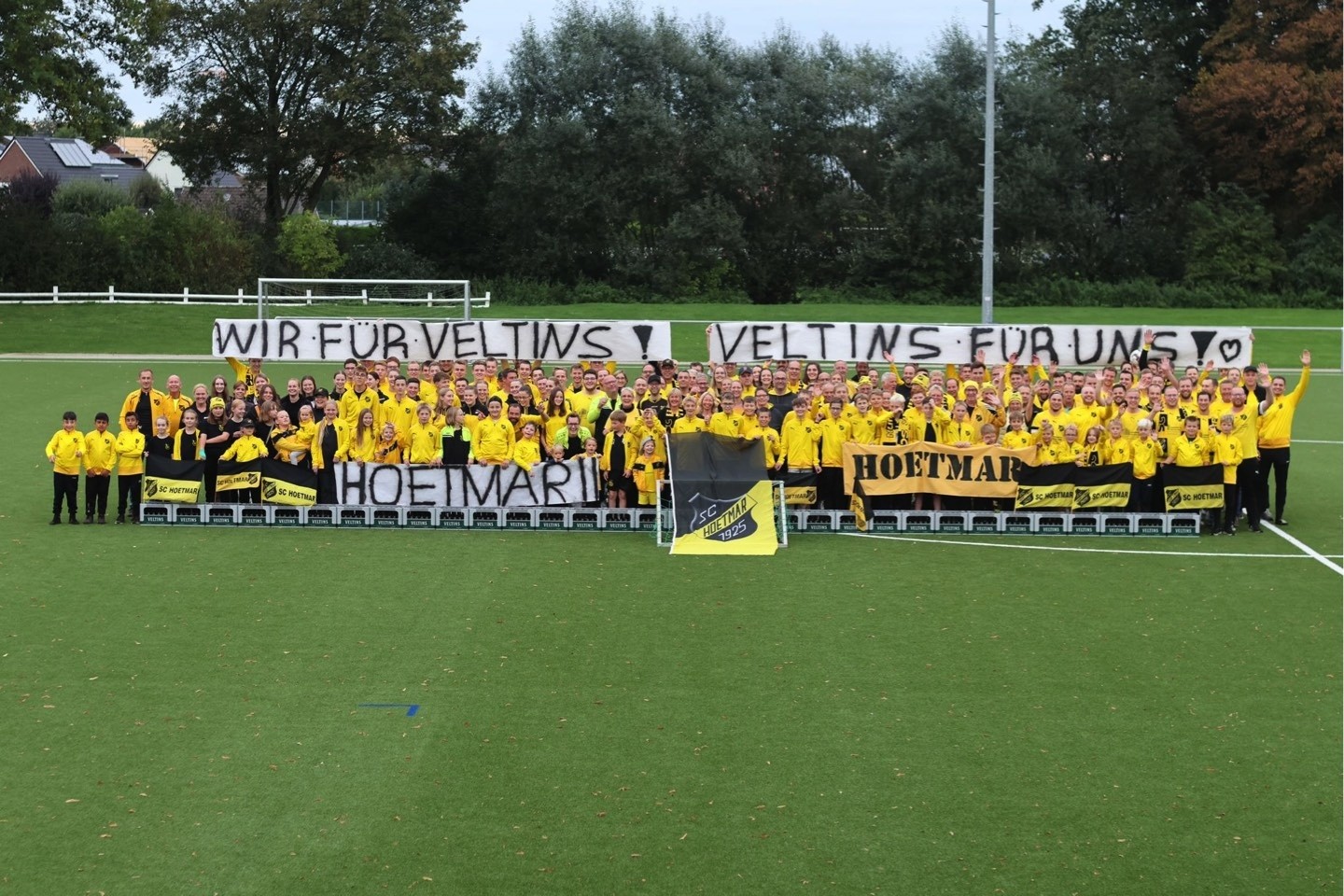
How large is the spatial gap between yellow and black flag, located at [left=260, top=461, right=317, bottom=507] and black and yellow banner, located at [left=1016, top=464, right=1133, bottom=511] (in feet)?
25.6

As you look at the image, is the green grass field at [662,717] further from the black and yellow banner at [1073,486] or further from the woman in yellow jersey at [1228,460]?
the woman in yellow jersey at [1228,460]

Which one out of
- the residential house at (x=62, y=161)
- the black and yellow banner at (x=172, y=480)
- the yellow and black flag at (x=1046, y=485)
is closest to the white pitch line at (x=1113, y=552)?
the yellow and black flag at (x=1046, y=485)

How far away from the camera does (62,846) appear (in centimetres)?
822

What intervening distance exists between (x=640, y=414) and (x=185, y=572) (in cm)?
539

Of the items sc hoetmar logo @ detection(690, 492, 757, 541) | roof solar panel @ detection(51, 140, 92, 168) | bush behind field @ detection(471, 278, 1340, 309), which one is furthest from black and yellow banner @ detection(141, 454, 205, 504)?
roof solar panel @ detection(51, 140, 92, 168)

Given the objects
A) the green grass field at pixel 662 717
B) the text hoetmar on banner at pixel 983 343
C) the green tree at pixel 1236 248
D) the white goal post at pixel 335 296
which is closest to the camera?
the green grass field at pixel 662 717

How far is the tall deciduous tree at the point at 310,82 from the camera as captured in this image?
50781 mm

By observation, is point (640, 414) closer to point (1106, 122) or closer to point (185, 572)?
point (185, 572)

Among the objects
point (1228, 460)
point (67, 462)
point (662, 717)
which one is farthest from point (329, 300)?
point (662, 717)

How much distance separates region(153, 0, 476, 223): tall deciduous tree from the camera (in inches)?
1999

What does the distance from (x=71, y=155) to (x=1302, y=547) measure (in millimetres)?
89574

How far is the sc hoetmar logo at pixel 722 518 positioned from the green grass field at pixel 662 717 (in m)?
0.59

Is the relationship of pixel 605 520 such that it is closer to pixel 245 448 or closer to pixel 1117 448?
pixel 245 448

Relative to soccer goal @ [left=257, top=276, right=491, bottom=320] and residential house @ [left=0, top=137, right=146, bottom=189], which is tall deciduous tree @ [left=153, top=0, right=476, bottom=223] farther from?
residential house @ [left=0, top=137, right=146, bottom=189]
